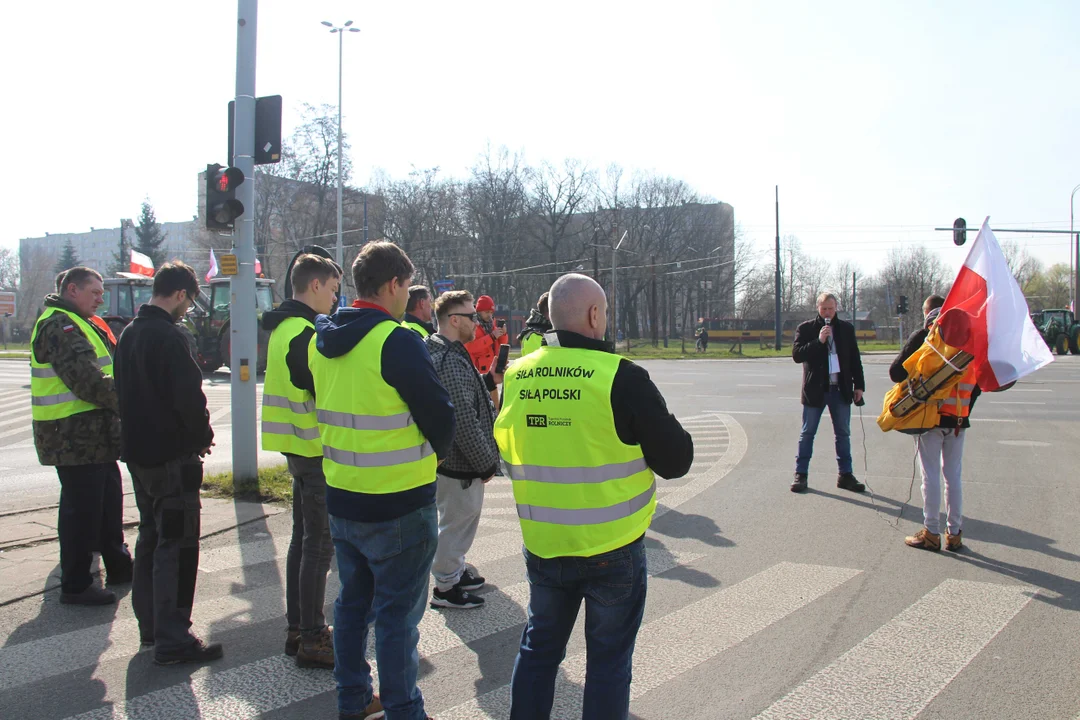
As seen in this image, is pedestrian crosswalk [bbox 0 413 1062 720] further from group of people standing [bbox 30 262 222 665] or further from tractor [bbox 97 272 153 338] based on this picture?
tractor [bbox 97 272 153 338]

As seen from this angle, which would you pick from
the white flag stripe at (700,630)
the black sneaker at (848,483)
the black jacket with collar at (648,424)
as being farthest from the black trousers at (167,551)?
the black sneaker at (848,483)

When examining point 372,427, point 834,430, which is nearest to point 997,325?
point 834,430

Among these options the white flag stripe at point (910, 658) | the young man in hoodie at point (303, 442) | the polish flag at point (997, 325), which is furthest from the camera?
the polish flag at point (997, 325)

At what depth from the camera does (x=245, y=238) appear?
8.45 metres

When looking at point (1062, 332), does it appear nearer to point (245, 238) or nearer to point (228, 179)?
point (245, 238)

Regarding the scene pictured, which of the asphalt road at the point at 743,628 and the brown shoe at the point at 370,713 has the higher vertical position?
the brown shoe at the point at 370,713

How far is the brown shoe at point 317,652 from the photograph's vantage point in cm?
404

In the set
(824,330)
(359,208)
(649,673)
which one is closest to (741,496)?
(824,330)

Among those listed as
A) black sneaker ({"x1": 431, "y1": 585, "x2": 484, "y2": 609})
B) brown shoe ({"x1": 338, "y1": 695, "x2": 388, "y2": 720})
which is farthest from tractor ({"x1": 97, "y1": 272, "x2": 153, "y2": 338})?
brown shoe ({"x1": 338, "y1": 695, "x2": 388, "y2": 720})

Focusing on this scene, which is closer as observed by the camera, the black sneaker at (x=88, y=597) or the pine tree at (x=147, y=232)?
the black sneaker at (x=88, y=597)

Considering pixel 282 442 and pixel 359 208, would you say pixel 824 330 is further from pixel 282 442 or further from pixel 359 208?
pixel 359 208

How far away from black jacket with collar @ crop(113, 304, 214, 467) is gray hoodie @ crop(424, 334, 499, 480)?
4.12 ft

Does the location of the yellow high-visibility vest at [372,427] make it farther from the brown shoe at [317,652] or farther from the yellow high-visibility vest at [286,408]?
the brown shoe at [317,652]

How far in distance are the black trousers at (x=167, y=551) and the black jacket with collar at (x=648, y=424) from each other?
2601mm
